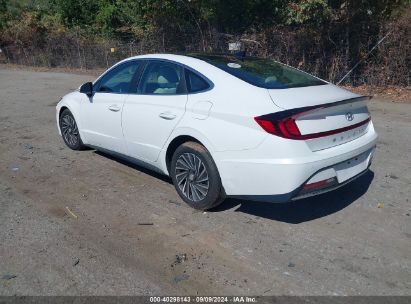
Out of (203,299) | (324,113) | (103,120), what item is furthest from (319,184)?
(103,120)

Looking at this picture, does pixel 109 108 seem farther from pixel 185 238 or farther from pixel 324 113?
pixel 324 113

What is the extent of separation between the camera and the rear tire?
21.4ft

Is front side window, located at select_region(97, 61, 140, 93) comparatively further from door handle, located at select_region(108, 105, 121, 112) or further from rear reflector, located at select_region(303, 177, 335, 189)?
rear reflector, located at select_region(303, 177, 335, 189)

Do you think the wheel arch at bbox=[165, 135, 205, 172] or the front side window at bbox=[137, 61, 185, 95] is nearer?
the wheel arch at bbox=[165, 135, 205, 172]

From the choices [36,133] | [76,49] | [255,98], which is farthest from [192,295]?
[76,49]

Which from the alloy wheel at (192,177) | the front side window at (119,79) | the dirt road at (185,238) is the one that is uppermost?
the front side window at (119,79)

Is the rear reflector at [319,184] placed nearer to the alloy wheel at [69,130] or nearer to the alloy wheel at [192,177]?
the alloy wheel at [192,177]

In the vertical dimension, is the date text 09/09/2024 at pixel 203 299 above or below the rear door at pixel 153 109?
below

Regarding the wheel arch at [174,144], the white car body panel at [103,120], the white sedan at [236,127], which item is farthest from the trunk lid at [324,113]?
the white car body panel at [103,120]

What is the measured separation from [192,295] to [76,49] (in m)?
22.3

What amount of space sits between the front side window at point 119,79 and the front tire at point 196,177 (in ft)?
4.43

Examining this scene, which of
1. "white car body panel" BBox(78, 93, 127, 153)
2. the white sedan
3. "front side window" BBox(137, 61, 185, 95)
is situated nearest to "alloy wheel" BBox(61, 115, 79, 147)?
"white car body panel" BBox(78, 93, 127, 153)

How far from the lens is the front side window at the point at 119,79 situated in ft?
17.4

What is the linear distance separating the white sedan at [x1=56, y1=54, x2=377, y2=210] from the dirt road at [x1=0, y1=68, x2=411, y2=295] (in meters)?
0.39
